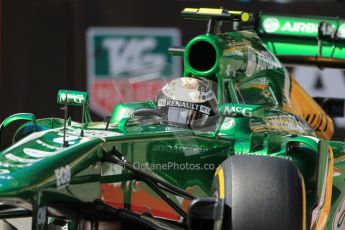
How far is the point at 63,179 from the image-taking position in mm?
3984

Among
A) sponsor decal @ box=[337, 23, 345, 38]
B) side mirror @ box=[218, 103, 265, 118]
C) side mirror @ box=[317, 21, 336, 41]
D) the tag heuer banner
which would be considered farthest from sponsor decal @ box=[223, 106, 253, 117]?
the tag heuer banner

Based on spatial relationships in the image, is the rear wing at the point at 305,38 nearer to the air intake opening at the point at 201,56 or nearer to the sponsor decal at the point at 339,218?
the air intake opening at the point at 201,56

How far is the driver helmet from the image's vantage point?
5051mm

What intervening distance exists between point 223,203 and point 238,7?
573 centimetres

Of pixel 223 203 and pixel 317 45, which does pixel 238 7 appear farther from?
pixel 223 203

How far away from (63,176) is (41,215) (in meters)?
0.20

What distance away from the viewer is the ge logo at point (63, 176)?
394cm

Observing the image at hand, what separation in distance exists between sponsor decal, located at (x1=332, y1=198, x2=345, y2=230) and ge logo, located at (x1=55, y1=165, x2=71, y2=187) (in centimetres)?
167

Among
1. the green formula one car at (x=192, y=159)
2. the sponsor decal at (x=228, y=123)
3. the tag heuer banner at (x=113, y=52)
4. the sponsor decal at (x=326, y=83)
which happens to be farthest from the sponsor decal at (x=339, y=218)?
the tag heuer banner at (x=113, y=52)

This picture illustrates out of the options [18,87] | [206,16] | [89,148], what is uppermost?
[206,16]

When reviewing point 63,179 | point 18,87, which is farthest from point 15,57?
point 63,179

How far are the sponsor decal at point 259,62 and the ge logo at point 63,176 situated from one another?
78.6 inches
